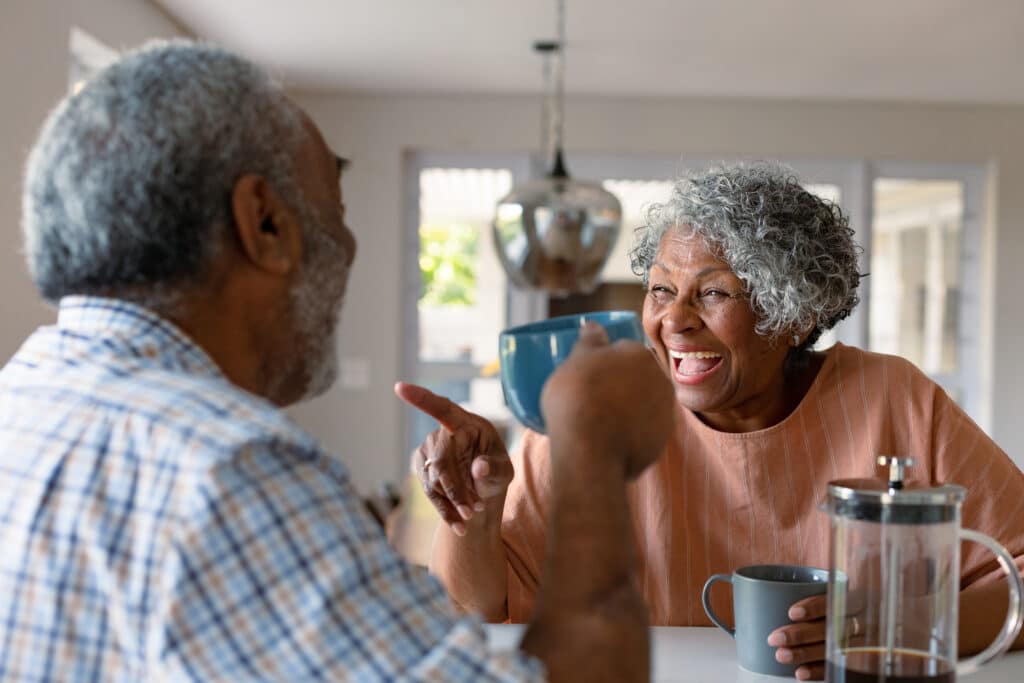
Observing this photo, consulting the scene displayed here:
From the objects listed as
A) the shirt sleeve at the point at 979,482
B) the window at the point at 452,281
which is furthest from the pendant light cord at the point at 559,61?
the shirt sleeve at the point at 979,482

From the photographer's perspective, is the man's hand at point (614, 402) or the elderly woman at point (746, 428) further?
the elderly woman at point (746, 428)

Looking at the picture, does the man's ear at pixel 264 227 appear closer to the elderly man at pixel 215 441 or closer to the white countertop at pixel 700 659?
the elderly man at pixel 215 441

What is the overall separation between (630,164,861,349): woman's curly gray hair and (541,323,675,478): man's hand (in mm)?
774

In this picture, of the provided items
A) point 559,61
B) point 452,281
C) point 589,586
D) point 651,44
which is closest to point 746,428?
point 589,586

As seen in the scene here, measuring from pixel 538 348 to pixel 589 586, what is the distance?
232 mm

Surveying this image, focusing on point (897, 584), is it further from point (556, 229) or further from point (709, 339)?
point (556, 229)

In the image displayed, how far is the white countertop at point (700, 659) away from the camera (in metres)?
1.07

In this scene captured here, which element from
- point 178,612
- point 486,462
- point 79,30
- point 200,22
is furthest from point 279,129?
point 200,22

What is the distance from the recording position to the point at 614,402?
75 centimetres

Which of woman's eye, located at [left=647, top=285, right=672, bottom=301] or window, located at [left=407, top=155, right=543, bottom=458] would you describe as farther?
window, located at [left=407, top=155, right=543, bottom=458]

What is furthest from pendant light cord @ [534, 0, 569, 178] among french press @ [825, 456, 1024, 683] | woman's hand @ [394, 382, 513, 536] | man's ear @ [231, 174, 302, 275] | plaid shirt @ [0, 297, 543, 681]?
plaid shirt @ [0, 297, 543, 681]

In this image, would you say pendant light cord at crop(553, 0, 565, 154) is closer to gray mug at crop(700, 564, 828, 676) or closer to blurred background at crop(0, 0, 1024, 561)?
blurred background at crop(0, 0, 1024, 561)

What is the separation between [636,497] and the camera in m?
1.54

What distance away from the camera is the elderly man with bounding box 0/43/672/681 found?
1.94ft
